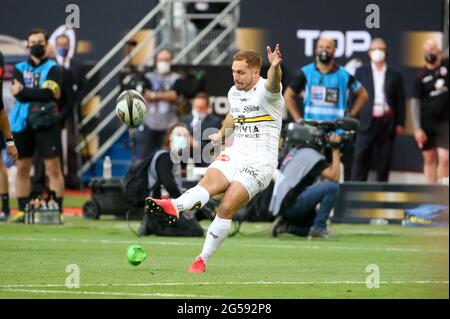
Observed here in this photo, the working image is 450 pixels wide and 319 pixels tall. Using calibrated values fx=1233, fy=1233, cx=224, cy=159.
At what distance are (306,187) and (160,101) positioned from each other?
20.2 ft

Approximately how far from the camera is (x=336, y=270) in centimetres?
1230

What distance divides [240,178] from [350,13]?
10.7m

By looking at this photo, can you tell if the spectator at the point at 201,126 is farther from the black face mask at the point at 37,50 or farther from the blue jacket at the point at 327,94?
the black face mask at the point at 37,50

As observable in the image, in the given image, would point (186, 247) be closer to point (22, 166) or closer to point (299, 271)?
point (299, 271)

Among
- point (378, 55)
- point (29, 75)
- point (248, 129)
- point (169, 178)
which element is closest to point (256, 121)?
point (248, 129)

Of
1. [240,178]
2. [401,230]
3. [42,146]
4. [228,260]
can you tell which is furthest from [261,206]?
[240,178]

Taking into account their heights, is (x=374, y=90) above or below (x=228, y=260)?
above

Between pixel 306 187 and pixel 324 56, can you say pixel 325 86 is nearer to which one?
pixel 324 56

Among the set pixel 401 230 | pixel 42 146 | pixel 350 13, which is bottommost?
pixel 401 230

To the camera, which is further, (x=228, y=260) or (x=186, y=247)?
(x=186, y=247)

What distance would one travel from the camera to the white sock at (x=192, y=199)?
11031 millimetres

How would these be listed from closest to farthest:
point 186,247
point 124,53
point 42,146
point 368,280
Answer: point 368,280 < point 186,247 < point 42,146 < point 124,53

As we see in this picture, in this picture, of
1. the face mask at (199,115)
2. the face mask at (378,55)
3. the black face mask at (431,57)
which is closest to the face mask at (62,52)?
the face mask at (199,115)

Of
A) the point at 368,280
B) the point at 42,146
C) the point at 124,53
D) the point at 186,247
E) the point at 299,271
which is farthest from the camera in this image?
the point at 124,53
